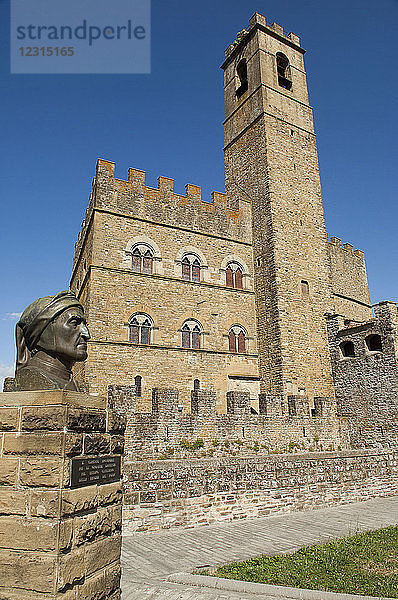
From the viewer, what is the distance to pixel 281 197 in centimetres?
2144

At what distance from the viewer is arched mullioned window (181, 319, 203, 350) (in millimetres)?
18436

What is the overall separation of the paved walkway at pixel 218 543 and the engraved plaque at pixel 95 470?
2004mm

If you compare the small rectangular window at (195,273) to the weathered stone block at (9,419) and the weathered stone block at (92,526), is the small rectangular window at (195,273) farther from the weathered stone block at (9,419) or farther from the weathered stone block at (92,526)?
the weathered stone block at (9,419)

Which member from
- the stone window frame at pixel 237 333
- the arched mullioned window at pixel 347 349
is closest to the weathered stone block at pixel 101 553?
the stone window frame at pixel 237 333

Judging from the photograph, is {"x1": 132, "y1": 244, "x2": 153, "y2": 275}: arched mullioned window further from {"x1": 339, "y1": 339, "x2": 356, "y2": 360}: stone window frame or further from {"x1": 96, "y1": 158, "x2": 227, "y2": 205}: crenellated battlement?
{"x1": 339, "y1": 339, "x2": 356, "y2": 360}: stone window frame

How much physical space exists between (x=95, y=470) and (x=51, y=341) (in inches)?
51.9

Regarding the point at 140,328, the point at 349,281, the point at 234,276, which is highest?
the point at 349,281

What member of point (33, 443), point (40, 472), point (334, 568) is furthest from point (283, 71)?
point (40, 472)

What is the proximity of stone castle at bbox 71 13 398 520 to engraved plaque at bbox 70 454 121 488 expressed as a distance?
8.64m

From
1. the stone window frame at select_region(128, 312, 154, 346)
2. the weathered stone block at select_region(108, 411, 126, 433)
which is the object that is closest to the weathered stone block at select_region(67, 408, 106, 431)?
the weathered stone block at select_region(108, 411, 126, 433)

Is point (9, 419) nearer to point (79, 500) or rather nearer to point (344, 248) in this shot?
point (79, 500)

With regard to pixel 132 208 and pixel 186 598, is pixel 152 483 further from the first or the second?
pixel 132 208

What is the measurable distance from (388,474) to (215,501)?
6537 millimetres

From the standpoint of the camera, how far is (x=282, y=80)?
24.8m
